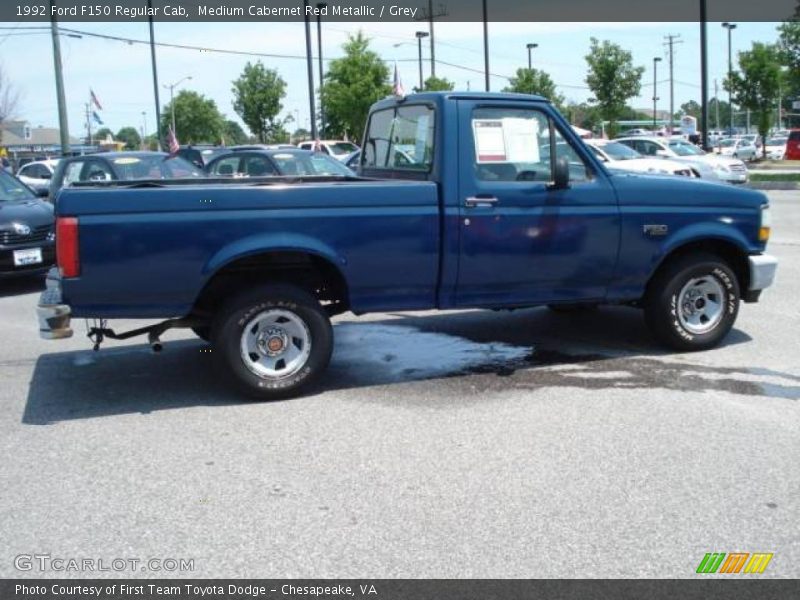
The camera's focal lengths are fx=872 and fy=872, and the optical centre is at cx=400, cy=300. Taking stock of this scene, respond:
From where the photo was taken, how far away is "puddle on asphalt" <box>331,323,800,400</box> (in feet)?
20.8

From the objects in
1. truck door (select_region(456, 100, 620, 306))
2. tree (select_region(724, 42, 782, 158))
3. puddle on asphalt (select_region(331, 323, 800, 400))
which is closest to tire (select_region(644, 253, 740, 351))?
puddle on asphalt (select_region(331, 323, 800, 400))

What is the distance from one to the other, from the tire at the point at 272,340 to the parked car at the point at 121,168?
24.2ft

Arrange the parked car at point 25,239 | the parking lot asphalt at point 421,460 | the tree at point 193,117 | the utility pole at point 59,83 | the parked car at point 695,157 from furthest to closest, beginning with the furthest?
the tree at point 193,117 → the utility pole at point 59,83 → the parked car at point 695,157 → the parked car at point 25,239 → the parking lot asphalt at point 421,460

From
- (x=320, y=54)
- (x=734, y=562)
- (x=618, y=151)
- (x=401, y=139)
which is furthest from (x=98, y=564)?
(x=320, y=54)

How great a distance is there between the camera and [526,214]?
6453 millimetres

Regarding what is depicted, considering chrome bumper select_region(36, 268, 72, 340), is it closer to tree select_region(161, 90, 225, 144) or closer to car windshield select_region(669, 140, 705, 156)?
car windshield select_region(669, 140, 705, 156)

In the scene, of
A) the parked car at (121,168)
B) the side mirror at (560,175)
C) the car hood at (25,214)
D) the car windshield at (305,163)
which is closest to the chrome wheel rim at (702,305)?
the side mirror at (560,175)

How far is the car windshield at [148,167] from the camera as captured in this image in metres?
13.0

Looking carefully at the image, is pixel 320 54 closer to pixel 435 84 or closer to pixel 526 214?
pixel 435 84

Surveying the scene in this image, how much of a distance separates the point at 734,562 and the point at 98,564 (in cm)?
270

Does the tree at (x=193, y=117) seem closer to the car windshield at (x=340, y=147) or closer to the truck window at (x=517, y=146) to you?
the car windshield at (x=340, y=147)

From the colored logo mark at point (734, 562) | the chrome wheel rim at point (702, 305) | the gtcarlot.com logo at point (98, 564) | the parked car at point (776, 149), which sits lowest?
the colored logo mark at point (734, 562)

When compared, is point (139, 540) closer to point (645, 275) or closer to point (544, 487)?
point (544, 487)
